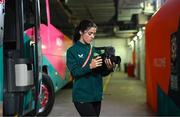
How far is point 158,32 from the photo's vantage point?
7566mm

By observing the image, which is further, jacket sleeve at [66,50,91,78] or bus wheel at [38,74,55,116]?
bus wheel at [38,74,55,116]

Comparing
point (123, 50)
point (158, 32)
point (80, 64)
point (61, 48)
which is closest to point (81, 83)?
point (80, 64)

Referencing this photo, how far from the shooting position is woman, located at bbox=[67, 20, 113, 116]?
3809 millimetres

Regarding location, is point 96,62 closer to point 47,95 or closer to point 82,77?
point 82,77

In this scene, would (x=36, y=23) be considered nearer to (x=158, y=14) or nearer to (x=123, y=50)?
(x=158, y=14)

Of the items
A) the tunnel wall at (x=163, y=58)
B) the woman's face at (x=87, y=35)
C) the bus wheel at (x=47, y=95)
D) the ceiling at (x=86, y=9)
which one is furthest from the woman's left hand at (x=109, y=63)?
the ceiling at (x=86, y=9)

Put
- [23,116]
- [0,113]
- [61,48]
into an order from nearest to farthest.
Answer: [23,116] < [0,113] < [61,48]

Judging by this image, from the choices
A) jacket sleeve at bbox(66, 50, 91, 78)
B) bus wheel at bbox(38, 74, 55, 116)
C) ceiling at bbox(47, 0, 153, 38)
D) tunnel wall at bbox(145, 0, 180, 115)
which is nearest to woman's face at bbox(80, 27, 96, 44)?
jacket sleeve at bbox(66, 50, 91, 78)

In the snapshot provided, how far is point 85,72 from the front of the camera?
377 centimetres

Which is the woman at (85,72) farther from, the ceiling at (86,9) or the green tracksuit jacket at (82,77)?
the ceiling at (86,9)

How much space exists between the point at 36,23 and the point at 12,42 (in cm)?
48

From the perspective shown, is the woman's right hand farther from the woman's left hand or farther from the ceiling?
the ceiling

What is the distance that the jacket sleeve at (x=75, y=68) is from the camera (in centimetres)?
375

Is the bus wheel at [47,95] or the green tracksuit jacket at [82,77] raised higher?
the green tracksuit jacket at [82,77]
